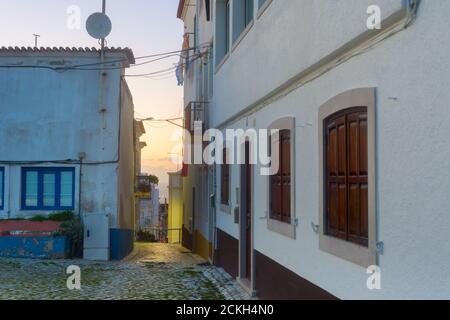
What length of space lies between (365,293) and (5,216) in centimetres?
1364

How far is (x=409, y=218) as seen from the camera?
4.48 m

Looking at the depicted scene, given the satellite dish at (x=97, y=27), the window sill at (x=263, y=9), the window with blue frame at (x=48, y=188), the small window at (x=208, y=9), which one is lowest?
the window with blue frame at (x=48, y=188)

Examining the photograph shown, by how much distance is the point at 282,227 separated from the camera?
8.14 m

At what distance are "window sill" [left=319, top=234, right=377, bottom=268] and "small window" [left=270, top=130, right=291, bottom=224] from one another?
171 centimetres

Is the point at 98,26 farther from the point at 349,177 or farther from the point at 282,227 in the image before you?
the point at 349,177

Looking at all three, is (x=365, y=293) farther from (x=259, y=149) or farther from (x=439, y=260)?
(x=259, y=149)

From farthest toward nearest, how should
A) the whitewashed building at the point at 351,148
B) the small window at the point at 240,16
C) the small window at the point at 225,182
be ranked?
the small window at the point at 225,182 < the small window at the point at 240,16 < the whitewashed building at the point at 351,148

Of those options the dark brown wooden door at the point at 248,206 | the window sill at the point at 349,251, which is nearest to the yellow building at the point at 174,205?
the dark brown wooden door at the point at 248,206

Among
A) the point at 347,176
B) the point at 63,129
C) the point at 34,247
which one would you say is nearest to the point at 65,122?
the point at 63,129

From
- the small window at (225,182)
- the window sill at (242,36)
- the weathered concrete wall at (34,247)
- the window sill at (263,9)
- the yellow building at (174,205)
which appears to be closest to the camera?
the window sill at (263,9)

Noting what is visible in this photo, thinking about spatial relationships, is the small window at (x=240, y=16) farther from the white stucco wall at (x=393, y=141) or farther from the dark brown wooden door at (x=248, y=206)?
the white stucco wall at (x=393, y=141)

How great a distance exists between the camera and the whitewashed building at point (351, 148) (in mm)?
4180

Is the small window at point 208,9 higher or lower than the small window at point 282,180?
higher

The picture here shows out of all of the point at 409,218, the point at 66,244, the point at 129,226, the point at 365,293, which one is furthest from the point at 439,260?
the point at 129,226
